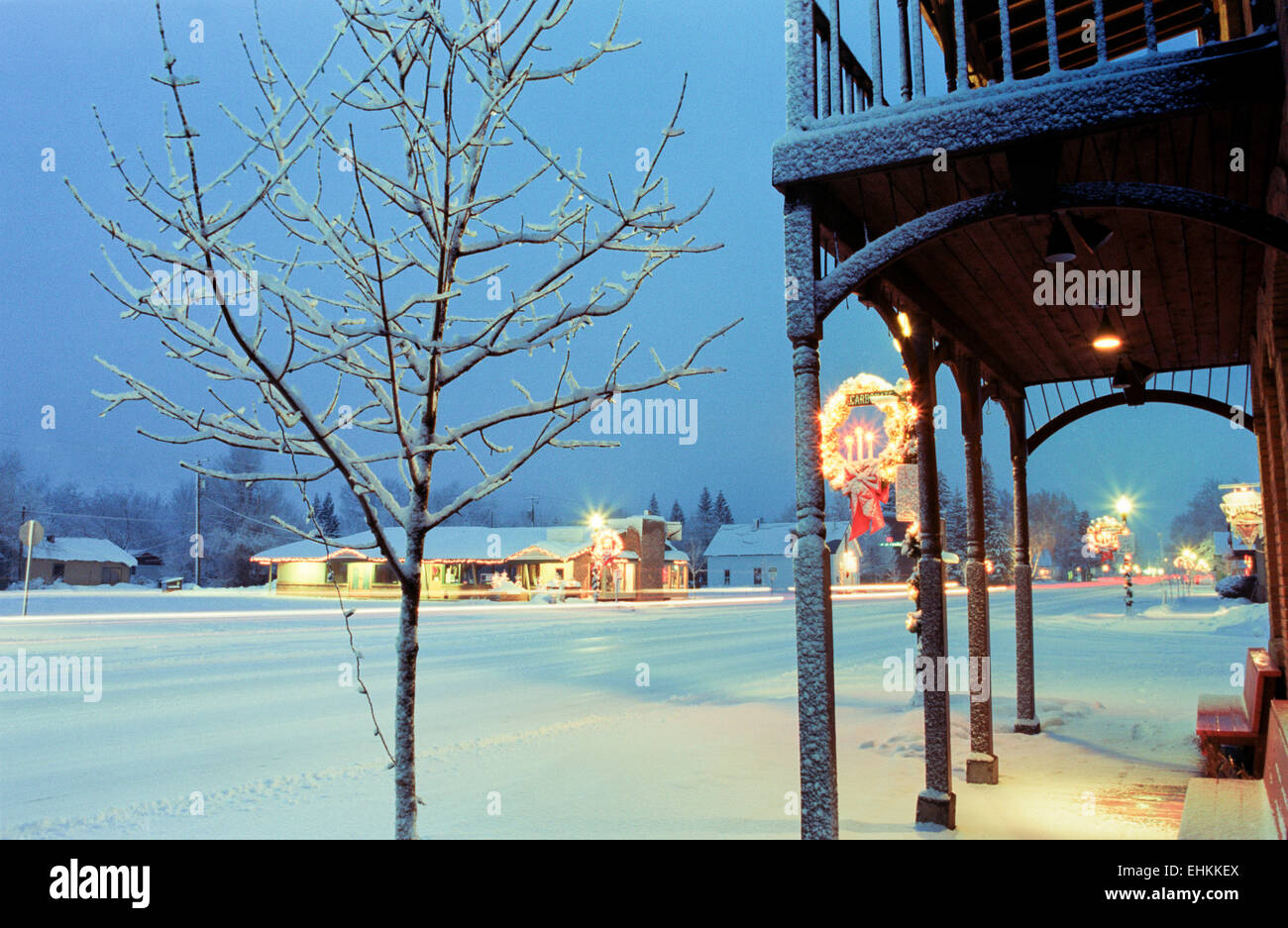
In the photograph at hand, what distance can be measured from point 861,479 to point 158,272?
10.2 meters

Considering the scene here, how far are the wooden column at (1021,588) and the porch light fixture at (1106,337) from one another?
175cm

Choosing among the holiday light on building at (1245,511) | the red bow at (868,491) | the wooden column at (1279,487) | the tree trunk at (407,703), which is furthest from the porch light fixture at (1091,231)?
the holiday light on building at (1245,511)

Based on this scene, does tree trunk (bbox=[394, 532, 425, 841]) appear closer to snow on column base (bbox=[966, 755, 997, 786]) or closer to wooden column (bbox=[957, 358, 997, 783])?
wooden column (bbox=[957, 358, 997, 783])

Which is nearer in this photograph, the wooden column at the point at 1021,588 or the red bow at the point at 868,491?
the wooden column at the point at 1021,588

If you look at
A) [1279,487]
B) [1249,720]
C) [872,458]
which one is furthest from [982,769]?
[872,458]

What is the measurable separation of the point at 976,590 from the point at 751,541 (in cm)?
7236

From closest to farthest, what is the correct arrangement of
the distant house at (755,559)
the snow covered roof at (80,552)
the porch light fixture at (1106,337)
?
the porch light fixture at (1106,337) < the snow covered roof at (80,552) < the distant house at (755,559)

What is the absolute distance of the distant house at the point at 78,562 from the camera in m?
59.0

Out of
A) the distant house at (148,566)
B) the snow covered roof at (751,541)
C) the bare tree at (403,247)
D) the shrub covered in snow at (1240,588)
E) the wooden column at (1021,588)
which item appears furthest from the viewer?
the snow covered roof at (751,541)

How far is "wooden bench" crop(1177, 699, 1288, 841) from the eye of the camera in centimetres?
480

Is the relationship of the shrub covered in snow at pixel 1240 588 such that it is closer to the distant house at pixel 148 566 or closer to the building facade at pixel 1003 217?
the building facade at pixel 1003 217

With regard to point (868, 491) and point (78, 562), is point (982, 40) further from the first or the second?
point (78, 562)

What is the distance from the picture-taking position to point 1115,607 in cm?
3881
